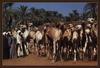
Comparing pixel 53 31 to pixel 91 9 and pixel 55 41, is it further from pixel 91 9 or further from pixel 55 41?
pixel 91 9

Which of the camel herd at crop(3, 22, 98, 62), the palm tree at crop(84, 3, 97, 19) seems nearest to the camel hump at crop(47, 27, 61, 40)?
the camel herd at crop(3, 22, 98, 62)

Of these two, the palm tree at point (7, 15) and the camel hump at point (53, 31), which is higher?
the palm tree at point (7, 15)

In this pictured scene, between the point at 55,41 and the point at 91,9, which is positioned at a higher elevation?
the point at 91,9

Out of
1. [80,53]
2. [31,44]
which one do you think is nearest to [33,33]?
[31,44]

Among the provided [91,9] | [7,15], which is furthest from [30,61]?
[91,9]

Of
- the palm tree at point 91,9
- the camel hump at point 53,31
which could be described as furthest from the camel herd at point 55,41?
the palm tree at point 91,9

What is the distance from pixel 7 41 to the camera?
10.2 feet

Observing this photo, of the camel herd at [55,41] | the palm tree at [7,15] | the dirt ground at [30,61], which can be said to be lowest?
the dirt ground at [30,61]

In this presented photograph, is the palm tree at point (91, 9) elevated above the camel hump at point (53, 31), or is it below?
above

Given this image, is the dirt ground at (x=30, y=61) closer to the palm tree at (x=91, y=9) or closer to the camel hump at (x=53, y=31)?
the camel hump at (x=53, y=31)

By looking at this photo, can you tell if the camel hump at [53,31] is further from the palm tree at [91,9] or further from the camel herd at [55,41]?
the palm tree at [91,9]

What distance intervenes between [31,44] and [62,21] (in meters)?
0.52

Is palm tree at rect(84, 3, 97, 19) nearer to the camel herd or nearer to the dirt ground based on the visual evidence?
the camel herd

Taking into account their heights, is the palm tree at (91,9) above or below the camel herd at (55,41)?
above
